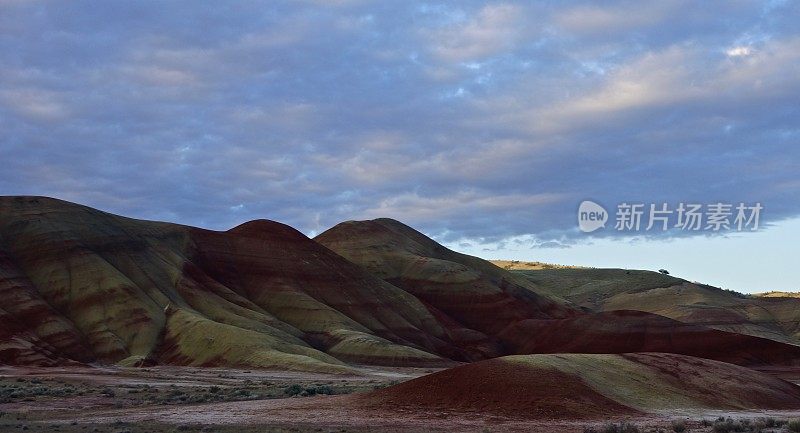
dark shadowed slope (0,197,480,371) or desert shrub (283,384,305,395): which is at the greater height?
dark shadowed slope (0,197,480,371)

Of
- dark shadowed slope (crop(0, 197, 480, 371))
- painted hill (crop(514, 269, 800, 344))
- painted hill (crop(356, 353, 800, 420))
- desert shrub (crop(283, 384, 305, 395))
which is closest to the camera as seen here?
painted hill (crop(356, 353, 800, 420))

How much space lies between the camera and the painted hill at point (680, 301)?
5846 inches

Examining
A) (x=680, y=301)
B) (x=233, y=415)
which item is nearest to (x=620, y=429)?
(x=233, y=415)

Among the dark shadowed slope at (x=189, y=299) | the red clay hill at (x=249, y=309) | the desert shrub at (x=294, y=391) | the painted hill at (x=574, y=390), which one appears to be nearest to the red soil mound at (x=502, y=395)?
the painted hill at (x=574, y=390)

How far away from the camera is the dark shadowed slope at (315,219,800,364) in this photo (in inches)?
4294

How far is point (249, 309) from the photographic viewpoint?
105 metres

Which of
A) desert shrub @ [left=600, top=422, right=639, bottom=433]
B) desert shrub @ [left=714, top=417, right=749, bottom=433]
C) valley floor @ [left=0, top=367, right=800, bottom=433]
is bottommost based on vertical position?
valley floor @ [left=0, top=367, right=800, bottom=433]

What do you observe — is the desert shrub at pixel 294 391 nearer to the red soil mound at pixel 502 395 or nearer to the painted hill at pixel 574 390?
the red soil mound at pixel 502 395

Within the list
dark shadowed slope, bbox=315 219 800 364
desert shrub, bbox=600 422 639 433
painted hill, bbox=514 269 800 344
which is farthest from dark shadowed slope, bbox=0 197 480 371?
painted hill, bbox=514 269 800 344

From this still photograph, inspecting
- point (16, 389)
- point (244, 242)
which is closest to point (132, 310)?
point (244, 242)

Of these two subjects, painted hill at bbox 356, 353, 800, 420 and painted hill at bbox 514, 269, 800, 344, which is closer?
painted hill at bbox 356, 353, 800, 420

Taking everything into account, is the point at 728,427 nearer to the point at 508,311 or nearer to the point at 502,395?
the point at 502,395

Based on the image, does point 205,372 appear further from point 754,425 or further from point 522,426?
point 754,425

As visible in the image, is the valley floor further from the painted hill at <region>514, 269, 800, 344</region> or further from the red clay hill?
the painted hill at <region>514, 269, 800, 344</region>
